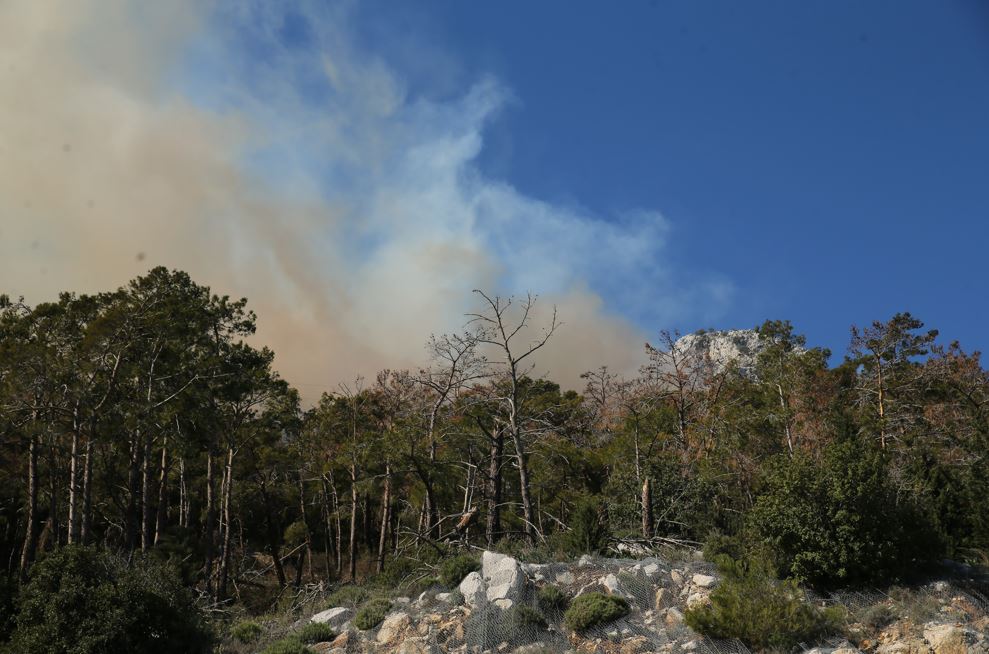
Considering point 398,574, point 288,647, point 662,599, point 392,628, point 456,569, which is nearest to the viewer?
point 662,599

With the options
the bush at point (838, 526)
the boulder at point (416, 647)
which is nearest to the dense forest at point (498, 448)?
the bush at point (838, 526)

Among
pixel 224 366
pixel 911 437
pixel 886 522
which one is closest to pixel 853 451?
pixel 886 522

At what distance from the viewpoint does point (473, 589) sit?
15727 millimetres

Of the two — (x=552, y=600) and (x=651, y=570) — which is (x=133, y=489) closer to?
(x=552, y=600)

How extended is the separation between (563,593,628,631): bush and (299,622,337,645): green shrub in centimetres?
521

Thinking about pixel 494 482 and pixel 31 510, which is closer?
pixel 494 482

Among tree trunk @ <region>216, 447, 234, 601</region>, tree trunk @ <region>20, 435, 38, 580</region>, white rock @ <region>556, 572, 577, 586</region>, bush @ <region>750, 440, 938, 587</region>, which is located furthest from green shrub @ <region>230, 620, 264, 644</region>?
bush @ <region>750, 440, 938, 587</region>

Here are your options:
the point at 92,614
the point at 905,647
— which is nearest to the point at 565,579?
the point at 905,647

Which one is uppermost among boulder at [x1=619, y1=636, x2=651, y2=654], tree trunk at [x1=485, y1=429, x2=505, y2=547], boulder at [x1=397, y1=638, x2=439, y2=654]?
tree trunk at [x1=485, y1=429, x2=505, y2=547]

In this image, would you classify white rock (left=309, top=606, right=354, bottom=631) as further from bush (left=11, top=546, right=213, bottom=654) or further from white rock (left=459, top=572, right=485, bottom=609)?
white rock (left=459, top=572, right=485, bottom=609)

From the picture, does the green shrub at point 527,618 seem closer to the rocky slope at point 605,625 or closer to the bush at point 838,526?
the rocky slope at point 605,625

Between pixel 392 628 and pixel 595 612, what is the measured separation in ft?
14.0

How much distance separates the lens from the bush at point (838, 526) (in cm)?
1454

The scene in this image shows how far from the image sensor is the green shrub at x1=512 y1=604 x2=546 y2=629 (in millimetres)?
14320
